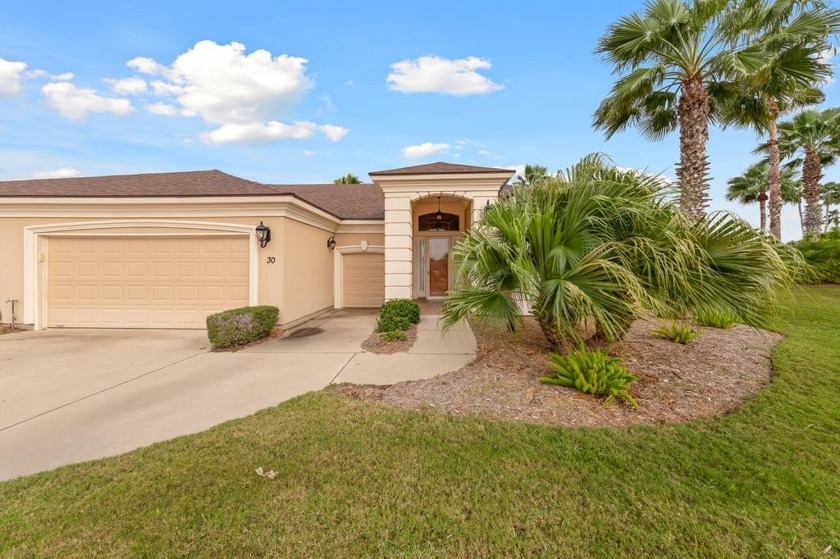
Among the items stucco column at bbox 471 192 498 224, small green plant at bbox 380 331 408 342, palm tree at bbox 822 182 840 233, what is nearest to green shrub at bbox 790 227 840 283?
stucco column at bbox 471 192 498 224

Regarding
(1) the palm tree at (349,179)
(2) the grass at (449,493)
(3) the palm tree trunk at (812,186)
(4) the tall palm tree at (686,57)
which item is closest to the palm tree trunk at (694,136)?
(4) the tall palm tree at (686,57)

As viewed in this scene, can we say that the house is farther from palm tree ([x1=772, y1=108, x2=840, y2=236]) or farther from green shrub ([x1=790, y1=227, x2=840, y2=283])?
palm tree ([x1=772, y1=108, x2=840, y2=236])

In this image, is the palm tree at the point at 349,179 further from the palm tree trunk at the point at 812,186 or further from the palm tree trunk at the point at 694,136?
the palm tree trunk at the point at 812,186

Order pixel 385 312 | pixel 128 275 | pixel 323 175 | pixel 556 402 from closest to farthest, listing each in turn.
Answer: pixel 556 402 → pixel 385 312 → pixel 128 275 → pixel 323 175

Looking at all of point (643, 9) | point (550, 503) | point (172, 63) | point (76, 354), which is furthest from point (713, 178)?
point (172, 63)

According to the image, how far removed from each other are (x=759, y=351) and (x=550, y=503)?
5504 mm

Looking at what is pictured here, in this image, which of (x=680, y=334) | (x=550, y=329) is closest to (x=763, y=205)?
(x=680, y=334)

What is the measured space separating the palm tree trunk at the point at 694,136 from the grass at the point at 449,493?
810cm

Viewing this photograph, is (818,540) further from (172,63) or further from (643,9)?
(172,63)

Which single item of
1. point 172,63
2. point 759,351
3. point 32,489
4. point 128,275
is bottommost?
point 32,489

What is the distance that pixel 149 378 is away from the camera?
4969 millimetres

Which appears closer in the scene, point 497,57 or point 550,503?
point 550,503

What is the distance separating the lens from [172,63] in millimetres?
11445

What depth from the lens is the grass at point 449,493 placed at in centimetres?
193
